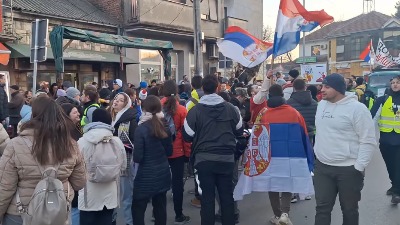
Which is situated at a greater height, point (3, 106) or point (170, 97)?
point (170, 97)

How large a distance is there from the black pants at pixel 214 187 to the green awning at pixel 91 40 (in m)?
5.58

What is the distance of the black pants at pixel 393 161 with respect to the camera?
691 centimetres

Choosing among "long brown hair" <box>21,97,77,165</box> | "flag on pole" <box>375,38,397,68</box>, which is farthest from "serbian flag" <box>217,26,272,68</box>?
"flag on pole" <box>375,38,397,68</box>

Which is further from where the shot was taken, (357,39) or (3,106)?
(357,39)

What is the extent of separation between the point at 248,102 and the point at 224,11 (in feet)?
69.4

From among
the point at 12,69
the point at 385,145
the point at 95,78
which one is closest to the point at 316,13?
the point at 385,145

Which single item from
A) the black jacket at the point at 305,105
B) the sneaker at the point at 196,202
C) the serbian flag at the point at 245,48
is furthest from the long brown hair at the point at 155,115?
the serbian flag at the point at 245,48

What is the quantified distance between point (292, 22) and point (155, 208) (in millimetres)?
4121

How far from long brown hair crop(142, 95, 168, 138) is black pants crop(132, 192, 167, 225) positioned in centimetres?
81

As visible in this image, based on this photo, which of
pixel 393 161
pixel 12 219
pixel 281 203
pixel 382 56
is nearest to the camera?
pixel 12 219

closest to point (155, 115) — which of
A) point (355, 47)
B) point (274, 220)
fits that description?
point (274, 220)

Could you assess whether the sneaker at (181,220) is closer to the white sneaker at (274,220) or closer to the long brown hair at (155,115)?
the white sneaker at (274,220)

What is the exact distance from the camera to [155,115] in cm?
530

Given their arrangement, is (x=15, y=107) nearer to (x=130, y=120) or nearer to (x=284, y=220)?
(x=130, y=120)
